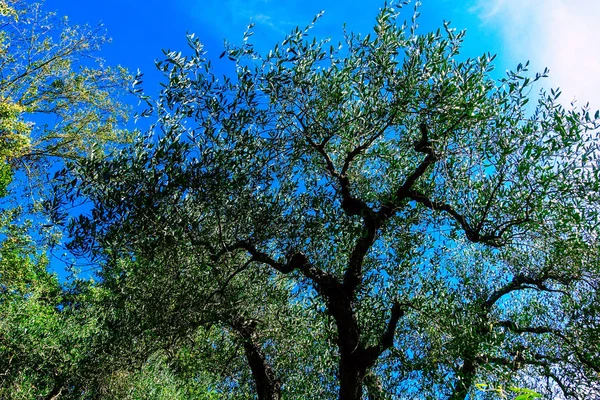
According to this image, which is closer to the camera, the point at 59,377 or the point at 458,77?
the point at 458,77

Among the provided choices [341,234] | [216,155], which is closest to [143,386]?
[341,234]

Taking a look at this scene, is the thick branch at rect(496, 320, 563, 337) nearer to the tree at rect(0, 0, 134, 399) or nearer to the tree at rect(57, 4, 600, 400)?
the tree at rect(57, 4, 600, 400)

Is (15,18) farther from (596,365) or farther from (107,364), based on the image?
(596,365)

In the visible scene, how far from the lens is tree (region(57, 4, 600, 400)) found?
6.37 meters

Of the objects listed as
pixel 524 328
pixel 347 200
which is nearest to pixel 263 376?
pixel 347 200

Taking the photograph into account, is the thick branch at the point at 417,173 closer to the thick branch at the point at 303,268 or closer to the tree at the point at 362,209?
the tree at the point at 362,209

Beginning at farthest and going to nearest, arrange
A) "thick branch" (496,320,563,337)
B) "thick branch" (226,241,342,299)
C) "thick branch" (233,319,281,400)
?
1. "thick branch" (233,319,281,400)
2. "thick branch" (496,320,563,337)
3. "thick branch" (226,241,342,299)

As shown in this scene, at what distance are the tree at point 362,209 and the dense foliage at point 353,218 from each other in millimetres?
32

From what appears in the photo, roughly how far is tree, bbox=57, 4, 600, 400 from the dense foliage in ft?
0.11

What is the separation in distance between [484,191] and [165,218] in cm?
452

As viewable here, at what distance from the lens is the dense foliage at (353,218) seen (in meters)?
6.39

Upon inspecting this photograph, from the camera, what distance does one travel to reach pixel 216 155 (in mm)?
6238

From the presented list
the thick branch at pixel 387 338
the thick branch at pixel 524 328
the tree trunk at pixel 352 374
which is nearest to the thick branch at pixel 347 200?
the thick branch at pixel 387 338


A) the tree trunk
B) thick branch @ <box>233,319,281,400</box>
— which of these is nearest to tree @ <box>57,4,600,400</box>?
the tree trunk
